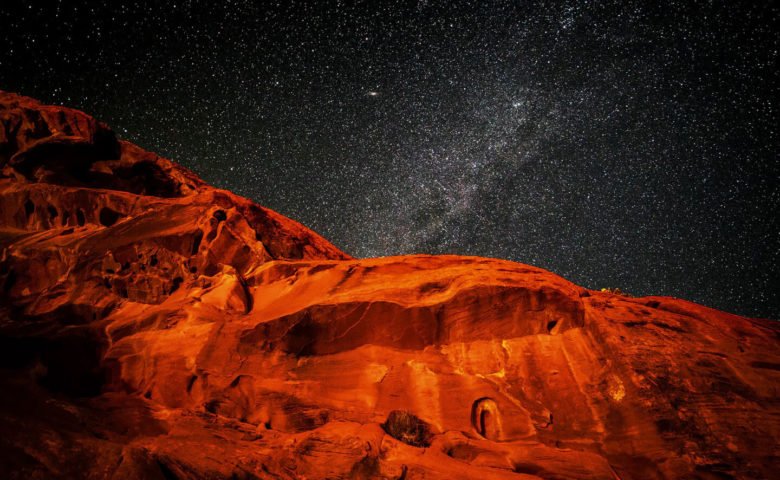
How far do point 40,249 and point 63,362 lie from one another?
5.59 metres

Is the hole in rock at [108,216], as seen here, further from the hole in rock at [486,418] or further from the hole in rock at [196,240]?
the hole in rock at [486,418]

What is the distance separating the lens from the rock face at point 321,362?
21.8ft

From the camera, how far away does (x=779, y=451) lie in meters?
6.95

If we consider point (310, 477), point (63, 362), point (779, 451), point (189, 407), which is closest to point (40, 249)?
point (63, 362)

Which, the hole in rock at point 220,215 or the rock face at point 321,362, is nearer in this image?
the rock face at point 321,362

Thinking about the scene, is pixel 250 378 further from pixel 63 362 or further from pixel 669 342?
pixel 669 342

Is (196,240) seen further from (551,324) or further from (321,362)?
(551,324)

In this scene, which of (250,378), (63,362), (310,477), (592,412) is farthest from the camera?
(250,378)

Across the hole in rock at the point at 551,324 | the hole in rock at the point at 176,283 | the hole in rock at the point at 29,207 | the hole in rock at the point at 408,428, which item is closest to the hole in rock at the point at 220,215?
the hole in rock at the point at 176,283

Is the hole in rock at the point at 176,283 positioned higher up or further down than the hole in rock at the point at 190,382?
higher up

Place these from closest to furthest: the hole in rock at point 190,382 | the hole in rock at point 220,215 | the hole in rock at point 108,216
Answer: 1. the hole in rock at point 190,382
2. the hole in rock at point 108,216
3. the hole in rock at point 220,215

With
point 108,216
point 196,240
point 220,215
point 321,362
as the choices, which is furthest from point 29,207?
point 321,362

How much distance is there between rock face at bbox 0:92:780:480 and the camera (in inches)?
261

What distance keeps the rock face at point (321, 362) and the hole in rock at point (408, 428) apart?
36 millimetres
